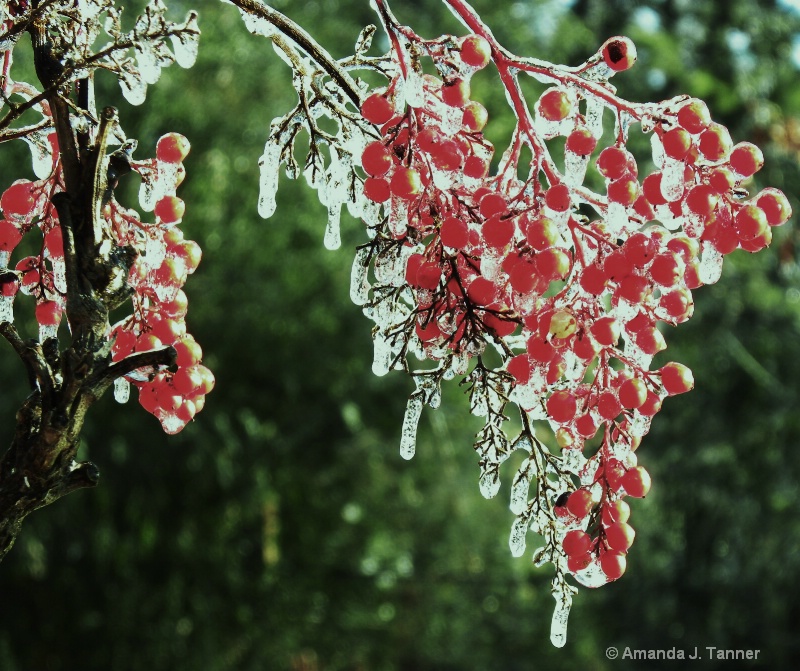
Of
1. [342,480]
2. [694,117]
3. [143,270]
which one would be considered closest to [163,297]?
[143,270]

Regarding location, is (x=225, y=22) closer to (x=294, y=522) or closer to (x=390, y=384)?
(x=390, y=384)

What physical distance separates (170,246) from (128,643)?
356 centimetres

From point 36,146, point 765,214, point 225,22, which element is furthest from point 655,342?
point 225,22

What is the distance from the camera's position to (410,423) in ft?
2.19

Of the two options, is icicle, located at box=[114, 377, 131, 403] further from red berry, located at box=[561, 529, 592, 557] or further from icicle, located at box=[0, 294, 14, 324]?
red berry, located at box=[561, 529, 592, 557]

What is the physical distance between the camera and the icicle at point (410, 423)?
650 millimetres

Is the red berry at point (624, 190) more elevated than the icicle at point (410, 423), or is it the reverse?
the red berry at point (624, 190)

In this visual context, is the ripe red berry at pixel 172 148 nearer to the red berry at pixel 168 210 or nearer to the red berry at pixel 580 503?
the red berry at pixel 168 210

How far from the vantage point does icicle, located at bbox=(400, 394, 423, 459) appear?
65cm

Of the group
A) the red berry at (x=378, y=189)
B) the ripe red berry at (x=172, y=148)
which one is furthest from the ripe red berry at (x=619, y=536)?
the ripe red berry at (x=172, y=148)

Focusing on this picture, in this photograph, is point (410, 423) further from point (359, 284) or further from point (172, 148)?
point (172, 148)

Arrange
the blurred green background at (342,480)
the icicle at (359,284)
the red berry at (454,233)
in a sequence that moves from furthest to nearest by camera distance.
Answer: the blurred green background at (342,480) → the icicle at (359,284) → the red berry at (454,233)

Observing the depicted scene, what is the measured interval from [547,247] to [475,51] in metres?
0.12

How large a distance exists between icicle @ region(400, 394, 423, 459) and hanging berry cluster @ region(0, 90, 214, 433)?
0.41ft
